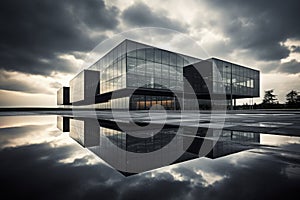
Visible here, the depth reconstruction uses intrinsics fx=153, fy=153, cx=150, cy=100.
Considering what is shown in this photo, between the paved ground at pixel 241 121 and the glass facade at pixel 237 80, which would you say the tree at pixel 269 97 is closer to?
the glass facade at pixel 237 80

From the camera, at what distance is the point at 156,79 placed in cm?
3600

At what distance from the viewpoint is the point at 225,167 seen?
2.83 meters

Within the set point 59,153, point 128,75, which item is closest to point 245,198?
point 59,153

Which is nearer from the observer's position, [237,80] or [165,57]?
[165,57]

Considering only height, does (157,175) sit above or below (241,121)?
above

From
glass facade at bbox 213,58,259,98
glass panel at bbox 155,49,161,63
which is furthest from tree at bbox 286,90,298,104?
glass panel at bbox 155,49,161,63

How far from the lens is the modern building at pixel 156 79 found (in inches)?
1318

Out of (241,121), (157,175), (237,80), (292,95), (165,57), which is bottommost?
(241,121)

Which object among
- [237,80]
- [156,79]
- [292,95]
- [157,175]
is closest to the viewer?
[157,175]

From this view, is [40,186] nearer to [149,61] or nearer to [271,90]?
[149,61]

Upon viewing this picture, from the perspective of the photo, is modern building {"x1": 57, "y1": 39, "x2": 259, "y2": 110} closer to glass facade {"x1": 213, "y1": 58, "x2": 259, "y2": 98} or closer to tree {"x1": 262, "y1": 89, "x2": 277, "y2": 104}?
glass facade {"x1": 213, "y1": 58, "x2": 259, "y2": 98}

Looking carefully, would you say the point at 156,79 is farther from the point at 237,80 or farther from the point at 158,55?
the point at 237,80

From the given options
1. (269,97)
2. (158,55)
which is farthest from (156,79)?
(269,97)

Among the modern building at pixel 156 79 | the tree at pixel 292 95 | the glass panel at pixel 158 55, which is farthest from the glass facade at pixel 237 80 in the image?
the glass panel at pixel 158 55
